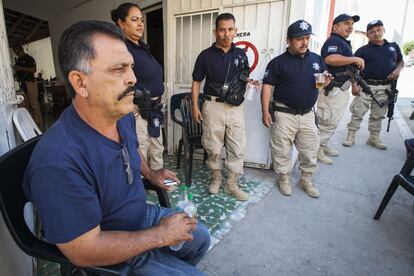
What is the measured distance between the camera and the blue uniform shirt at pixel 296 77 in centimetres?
237

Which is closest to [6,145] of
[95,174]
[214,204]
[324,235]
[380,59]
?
[95,174]

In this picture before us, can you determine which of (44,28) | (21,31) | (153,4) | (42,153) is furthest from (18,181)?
(21,31)

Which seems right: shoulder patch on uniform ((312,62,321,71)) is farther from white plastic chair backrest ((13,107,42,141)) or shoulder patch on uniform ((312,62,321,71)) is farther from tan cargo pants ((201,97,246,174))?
white plastic chair backrest ((13,107,42,141))

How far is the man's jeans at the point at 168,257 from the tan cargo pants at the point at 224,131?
50.7 inches

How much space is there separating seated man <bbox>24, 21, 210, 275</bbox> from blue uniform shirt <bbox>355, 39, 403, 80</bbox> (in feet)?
12.6

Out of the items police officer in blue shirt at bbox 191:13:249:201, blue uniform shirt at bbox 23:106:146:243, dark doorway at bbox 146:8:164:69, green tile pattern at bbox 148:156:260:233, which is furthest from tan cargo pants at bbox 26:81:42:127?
blue uniform shirt at bbox 23:106:146:243

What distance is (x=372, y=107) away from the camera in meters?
3.87

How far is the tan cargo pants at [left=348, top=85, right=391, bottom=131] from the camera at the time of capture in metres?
3.74

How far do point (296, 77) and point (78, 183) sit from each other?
6.92 ft

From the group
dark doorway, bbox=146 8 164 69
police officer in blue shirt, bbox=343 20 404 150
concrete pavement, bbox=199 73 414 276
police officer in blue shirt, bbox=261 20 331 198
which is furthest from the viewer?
dark doorway, bbox=146 8 164 69

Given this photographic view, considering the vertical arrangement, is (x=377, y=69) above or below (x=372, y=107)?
above

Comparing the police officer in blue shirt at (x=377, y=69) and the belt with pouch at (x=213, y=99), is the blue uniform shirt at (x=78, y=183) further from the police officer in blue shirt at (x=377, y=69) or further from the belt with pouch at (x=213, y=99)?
the police officer in blue shirt at (x=377, y=69)

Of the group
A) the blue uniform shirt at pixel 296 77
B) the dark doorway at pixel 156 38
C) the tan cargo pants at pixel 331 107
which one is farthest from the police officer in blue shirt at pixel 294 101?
the dark doorway at pixel 156 38

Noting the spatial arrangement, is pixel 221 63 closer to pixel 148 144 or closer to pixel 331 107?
pixel 148 144
